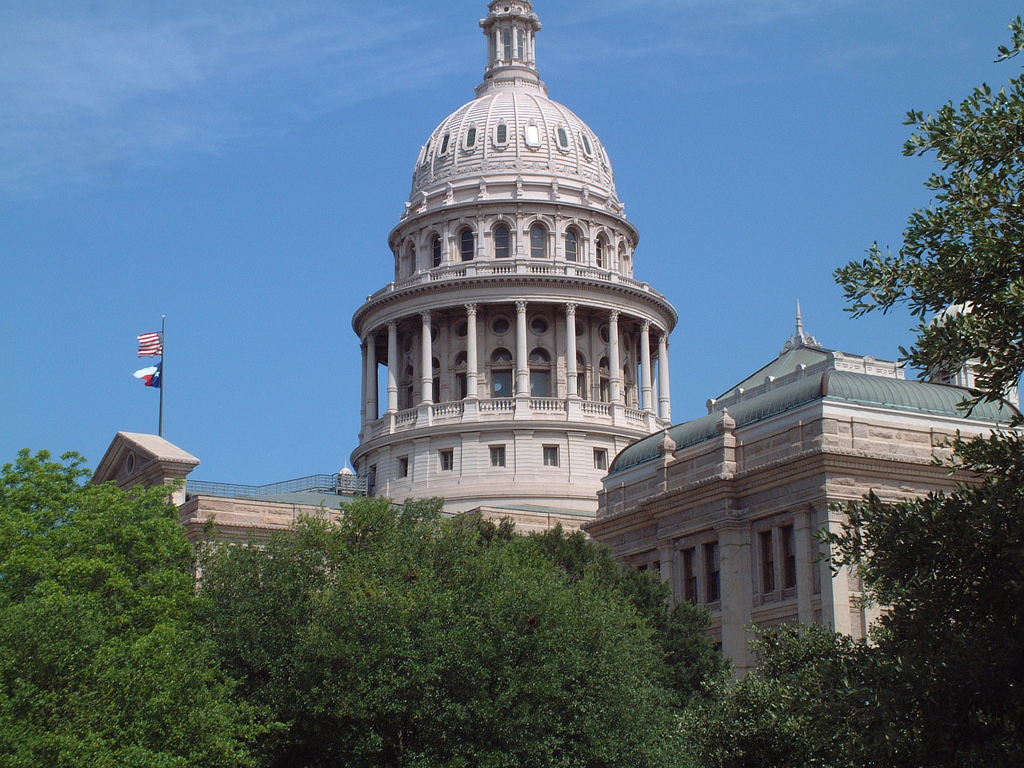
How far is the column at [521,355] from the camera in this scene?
91500 mm

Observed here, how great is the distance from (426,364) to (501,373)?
5.20 meters

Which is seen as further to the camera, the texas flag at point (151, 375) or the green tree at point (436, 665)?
the texas flag at point (151, 375)

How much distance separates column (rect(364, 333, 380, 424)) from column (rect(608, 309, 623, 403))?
1562 cm

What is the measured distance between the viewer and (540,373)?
95312 millimetres

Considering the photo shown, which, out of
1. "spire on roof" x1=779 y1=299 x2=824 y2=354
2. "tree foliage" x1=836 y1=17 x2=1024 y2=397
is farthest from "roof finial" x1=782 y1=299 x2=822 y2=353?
"tree foliage" x1=836 y1=17 x2=1024 y2=397

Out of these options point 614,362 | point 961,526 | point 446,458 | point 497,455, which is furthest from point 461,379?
point 961,526

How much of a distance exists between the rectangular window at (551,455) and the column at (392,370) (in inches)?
418

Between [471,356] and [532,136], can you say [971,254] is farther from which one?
[532,136]

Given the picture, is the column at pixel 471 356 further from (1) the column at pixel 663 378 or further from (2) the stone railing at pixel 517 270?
(1) the column at pixel 663 378

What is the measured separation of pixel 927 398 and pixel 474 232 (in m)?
45.5

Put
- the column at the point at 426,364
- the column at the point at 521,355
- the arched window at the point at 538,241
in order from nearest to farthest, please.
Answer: the column at the point at 521,355 → the column at the point at 426,364 → the arched window at the point at 538,241

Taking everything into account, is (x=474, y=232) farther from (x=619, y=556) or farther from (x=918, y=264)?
(x=918, y=264)

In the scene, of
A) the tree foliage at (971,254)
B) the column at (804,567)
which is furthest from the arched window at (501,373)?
the tree foliage at (971,254)

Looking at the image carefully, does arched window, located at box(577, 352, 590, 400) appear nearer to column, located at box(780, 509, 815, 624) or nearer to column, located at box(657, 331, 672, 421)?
column, located at box(657, 331, 672, 421)
